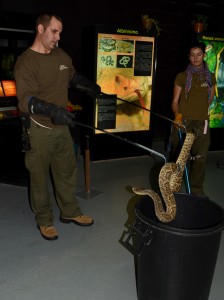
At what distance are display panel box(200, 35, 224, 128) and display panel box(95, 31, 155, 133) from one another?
99 centimetres

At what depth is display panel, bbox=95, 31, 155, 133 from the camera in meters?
5.31

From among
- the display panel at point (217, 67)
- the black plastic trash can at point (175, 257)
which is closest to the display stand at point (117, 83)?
the display panel at point (217, 67)

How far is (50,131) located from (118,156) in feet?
9.39

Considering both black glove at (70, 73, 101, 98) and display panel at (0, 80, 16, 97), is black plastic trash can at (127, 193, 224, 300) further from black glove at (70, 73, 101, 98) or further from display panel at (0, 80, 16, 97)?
display panel at (0, 80, 16, 97)

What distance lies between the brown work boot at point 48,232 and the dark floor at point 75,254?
0.04 m

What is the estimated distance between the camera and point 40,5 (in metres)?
5.35

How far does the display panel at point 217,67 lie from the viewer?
5.93 meters

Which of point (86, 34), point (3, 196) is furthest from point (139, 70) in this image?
point (3, 196)

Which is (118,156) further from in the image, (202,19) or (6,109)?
(202,19)

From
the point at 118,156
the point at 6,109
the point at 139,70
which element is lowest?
the point at 118,156

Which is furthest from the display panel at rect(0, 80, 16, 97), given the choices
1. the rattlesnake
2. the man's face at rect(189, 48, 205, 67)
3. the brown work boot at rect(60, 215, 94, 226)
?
the rattlesnake

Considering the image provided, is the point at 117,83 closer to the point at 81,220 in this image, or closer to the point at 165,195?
the point at 81,220

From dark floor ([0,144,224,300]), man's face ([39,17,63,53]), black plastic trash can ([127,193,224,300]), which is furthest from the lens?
man's face ([39,17,63,53])

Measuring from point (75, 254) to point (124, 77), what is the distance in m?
3.29
